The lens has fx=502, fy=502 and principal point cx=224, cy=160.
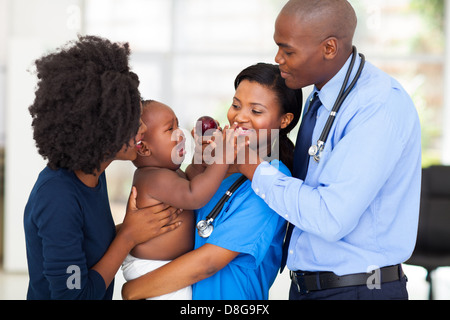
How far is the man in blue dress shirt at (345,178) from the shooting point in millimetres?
1511

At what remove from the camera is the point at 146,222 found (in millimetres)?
1752

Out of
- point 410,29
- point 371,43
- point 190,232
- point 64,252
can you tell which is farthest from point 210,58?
point 64,252

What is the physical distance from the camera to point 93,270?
1589mm

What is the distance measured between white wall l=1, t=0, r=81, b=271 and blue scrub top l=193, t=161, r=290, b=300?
4.03 m

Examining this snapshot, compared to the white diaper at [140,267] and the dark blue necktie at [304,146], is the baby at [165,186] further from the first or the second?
the dark blue necktie at [304,146]

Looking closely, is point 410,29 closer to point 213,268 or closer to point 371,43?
point 371,43

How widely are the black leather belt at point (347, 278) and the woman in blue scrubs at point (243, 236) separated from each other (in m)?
0.18

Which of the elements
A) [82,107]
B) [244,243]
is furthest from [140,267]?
[82,107]

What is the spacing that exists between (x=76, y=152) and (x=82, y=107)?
14cm

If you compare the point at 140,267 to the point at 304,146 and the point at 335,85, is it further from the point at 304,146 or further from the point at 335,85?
the point at 335,85

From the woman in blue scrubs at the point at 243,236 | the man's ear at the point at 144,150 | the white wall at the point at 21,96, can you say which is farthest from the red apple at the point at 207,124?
the white wall at the point at 21,96

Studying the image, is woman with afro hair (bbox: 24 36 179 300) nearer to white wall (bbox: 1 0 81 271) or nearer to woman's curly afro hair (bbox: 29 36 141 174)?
woman's curly afro hair (bbox: 29 36 141 174)

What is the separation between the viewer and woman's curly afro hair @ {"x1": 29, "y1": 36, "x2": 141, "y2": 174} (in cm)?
146
